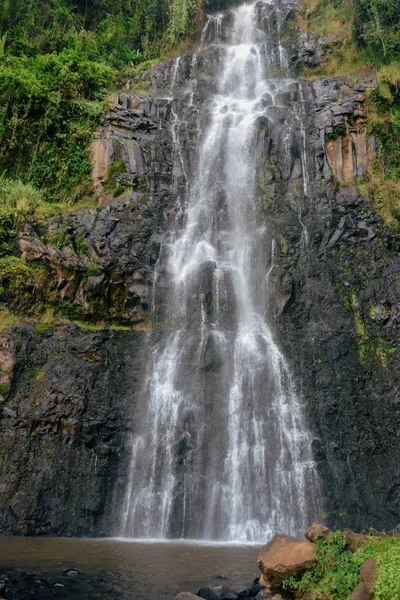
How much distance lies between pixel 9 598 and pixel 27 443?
7.66 meters

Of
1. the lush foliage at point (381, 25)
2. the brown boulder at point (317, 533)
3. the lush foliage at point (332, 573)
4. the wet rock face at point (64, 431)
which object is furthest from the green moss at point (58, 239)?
the lush foliage at point (381, 25)

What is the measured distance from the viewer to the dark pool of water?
770cm

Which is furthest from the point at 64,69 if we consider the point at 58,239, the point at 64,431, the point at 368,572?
the point at 368,572

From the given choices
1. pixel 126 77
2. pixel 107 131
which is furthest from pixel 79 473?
pixel 126 77

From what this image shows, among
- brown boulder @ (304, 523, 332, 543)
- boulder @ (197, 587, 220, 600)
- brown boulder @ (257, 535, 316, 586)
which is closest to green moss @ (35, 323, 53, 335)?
boulder @ (197, 587, 220, 600)

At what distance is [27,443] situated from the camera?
46.8 ft

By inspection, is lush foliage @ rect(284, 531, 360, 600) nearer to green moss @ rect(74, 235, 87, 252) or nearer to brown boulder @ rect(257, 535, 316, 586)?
brown boulder @ rect(257, 535, 316, 586)

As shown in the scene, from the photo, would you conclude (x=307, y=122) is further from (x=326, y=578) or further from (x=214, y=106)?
(x=326, y=578)

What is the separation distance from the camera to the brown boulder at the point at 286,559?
684cm

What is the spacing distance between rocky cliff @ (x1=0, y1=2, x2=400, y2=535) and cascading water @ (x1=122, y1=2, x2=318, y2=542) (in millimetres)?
415

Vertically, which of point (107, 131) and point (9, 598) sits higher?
point (107, 131)

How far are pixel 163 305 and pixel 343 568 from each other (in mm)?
13271

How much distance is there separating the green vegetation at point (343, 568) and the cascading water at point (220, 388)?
660 centimetres

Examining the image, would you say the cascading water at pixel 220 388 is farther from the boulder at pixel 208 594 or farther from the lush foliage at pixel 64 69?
the boulder at pixel 208 594
